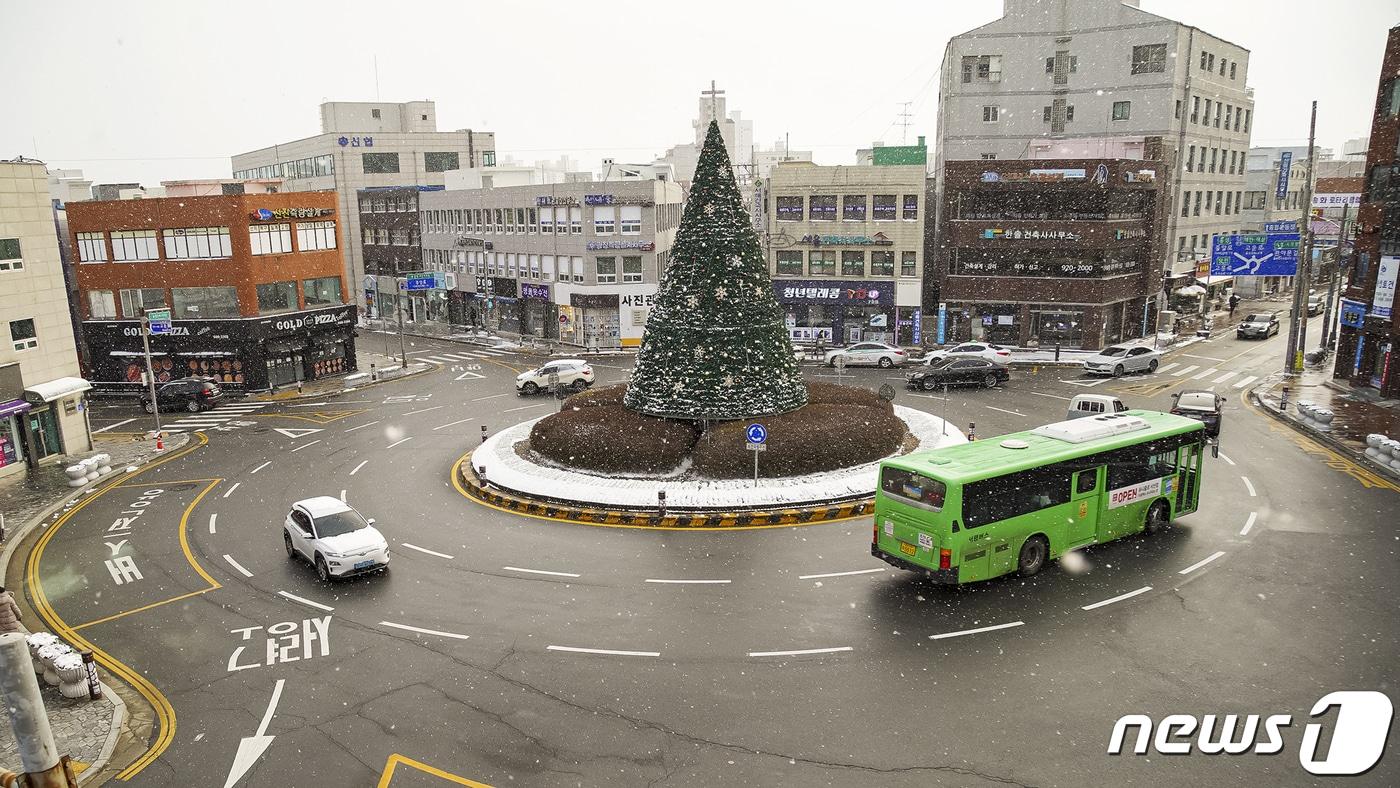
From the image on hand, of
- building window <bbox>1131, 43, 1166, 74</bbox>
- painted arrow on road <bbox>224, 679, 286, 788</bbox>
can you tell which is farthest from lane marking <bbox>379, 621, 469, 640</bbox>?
building window <bbox>1131, 43, 1166, 74</bbox>

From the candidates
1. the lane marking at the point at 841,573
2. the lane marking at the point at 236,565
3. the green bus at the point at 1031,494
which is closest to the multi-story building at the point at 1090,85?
the green bus at the point at 1031,494

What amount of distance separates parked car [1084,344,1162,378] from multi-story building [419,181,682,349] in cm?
2786

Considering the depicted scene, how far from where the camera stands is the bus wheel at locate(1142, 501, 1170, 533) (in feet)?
66.6

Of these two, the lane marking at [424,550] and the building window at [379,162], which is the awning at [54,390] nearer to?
the lane marking at [424,550]

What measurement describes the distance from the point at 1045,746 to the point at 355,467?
2470cm

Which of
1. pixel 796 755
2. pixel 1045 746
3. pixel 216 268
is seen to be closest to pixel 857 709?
pixel 796 755

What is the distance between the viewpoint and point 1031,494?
57.8 ft

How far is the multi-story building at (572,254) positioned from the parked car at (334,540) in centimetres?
3782

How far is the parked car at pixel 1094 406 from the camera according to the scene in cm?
2980

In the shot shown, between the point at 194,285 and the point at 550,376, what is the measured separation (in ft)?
67.0

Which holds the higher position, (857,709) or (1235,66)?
(1235,66)

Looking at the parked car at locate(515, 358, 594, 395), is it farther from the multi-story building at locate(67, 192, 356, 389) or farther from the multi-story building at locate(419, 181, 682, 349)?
the multi-story building at locate(419, 181, 682, 349)

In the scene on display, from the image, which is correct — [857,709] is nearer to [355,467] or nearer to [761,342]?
[761,342]

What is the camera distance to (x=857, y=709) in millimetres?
13336
